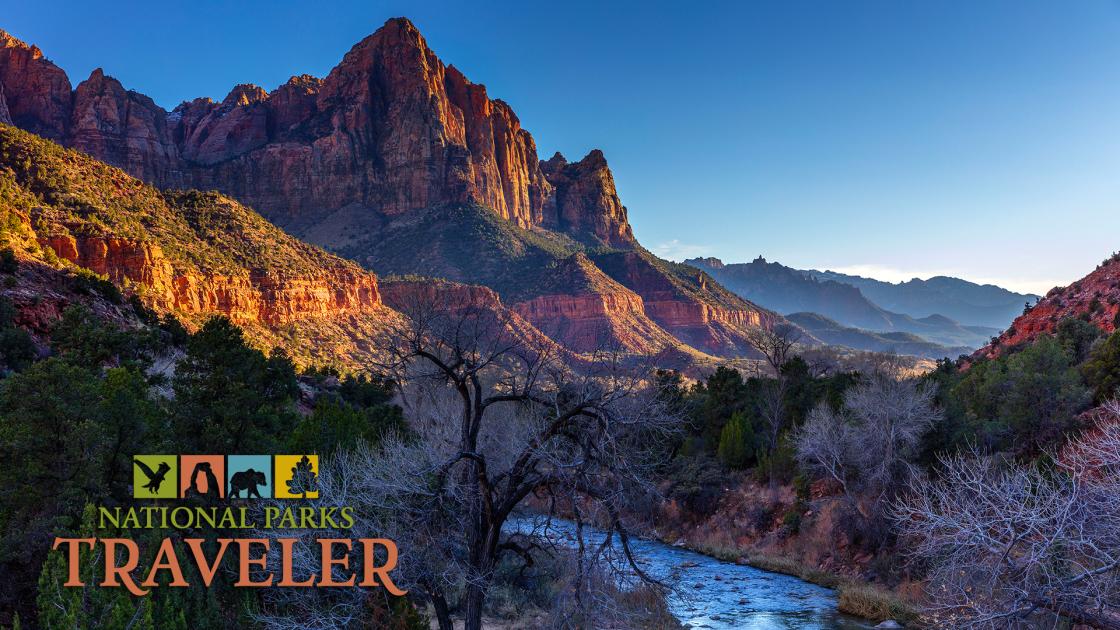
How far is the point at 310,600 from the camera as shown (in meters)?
11.6

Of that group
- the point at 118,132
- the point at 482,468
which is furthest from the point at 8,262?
the point at 118,132

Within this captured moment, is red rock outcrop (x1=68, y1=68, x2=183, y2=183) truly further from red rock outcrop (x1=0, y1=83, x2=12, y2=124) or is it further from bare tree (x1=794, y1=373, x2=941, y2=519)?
bare tree (x1=794, y1=373, x2=941, y2=519)

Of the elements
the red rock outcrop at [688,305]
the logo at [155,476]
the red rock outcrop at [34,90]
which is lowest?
the logo at [155,476]

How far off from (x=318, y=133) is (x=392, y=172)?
2258cm

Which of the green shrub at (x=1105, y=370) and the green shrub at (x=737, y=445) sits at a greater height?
the green shrub at (x=1105, y=370)

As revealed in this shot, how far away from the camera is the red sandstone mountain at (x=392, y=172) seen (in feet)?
325

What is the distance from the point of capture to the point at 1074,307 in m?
36.7

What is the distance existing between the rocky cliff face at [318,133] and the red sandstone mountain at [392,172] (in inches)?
12.7

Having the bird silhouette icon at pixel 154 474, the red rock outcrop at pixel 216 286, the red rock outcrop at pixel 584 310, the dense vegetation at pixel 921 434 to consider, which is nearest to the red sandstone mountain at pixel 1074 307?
the dense vegetation at pixel 921 434

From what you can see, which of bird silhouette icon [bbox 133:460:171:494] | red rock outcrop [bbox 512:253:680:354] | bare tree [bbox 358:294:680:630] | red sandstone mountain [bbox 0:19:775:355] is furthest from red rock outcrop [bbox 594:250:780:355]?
bird silhouette icon [bbox 133:460:171:494]

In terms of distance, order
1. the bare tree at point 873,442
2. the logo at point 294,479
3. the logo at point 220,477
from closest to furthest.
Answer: the logo at point 220,477 → the logo at point 294,479 → the bare tree at point 873,442

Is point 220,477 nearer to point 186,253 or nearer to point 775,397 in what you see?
point 775,397

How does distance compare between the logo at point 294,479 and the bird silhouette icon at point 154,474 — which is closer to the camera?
the bird silhouette icon at point 154,474

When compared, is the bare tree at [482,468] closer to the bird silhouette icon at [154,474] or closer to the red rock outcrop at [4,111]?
the bird silhouette icon at [154,474]
